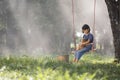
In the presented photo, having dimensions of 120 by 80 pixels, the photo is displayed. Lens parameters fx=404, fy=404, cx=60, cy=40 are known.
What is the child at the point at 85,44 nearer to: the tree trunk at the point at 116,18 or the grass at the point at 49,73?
the tree trunk at the point at 116,18

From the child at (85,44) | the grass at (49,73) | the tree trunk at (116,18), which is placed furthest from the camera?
the tree trunk at (116,18)

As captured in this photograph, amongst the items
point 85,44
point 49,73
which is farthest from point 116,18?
point 49,73

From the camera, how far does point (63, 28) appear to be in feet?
159

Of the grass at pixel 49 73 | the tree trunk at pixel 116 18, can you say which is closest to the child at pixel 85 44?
the tree trunk at pixel 116 18

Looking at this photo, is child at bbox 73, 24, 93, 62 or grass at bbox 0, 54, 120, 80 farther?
child at bbox 73, 24, 93, 62

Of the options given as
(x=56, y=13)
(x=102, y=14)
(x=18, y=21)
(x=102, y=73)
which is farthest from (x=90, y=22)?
(x=102, y=73)

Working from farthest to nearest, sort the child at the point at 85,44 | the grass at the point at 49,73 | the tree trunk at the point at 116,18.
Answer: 1. the tree trunk at the point at 116,18
2. the child at the point at 85,44
3. the grass at the point at 49,73

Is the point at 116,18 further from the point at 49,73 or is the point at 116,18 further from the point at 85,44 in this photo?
the point at 49,73

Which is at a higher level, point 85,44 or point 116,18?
point 116,18

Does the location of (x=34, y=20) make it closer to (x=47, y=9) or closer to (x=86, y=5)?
(x=47, y=9)

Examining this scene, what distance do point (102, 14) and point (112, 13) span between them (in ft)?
112

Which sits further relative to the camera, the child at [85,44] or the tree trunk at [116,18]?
the tree trunk at [116,18]

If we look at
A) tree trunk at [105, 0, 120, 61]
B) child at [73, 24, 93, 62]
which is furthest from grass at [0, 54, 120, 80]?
tree trunk at [105, 0, 120, 61]

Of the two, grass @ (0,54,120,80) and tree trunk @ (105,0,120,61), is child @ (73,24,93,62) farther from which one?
grass @ (0,54,120,80)
